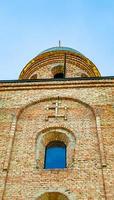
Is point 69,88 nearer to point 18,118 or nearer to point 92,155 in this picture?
point 18,118

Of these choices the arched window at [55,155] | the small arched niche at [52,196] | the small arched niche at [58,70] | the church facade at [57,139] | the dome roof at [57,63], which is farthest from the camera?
the small arched niche at [58,70]

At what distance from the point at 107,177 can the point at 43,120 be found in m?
2.99

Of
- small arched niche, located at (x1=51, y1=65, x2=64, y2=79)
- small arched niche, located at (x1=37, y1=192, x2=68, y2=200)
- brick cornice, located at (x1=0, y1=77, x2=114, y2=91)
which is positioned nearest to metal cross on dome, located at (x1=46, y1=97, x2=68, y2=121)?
brick cornice, located at (x1=0, y1=77, x2=114, y2=91)

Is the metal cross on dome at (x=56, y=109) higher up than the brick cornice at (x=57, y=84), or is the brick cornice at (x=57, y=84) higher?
the brick cornice at (x=57, y=84)

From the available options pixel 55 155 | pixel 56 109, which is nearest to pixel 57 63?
pixel 56 109

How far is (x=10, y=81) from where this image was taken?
47.7 ft

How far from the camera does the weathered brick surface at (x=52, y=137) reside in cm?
1028

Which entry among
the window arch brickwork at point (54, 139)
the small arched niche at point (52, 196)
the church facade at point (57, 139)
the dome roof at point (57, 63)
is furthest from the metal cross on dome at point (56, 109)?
the dome roof at point (57, 63)

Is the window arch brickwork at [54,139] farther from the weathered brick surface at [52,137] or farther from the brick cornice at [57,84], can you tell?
the brick cornice at [57,84]

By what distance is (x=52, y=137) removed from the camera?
12.4 m

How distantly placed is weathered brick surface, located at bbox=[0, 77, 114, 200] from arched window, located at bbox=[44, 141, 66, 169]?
19 centimetres

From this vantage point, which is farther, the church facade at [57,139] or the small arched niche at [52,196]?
the church facade at [57,139]

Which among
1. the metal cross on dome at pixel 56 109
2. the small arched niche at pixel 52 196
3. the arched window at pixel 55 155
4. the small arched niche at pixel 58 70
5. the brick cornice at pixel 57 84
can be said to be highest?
the small arched niche at pixel 58 70

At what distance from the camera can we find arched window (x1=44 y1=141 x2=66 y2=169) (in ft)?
38.2
